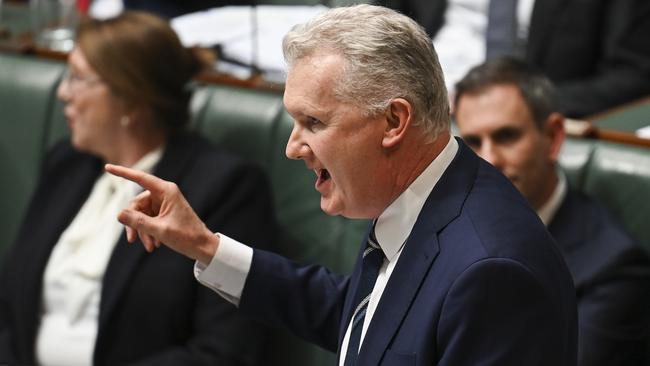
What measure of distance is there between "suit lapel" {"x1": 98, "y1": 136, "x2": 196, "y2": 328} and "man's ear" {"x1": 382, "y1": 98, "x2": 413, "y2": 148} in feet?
3.16

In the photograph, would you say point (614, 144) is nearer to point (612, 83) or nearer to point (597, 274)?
point (597, 274)

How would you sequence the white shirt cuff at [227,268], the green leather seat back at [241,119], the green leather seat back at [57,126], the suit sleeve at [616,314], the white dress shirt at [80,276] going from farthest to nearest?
the green leather seat back at [57,126], the green leather seat back at [241,119], the white dress shirt at [80,276], the suit sleeve at [616,314], the white shirt cuff at [227,268]

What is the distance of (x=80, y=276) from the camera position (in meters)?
2.12

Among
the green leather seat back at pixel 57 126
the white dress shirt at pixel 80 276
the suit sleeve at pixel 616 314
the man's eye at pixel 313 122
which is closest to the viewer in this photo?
the man's eye at pixel 313 122

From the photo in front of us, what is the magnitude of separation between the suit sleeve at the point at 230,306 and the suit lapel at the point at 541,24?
82cm

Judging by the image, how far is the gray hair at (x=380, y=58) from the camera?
1143mm

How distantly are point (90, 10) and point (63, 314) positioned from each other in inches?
45.4

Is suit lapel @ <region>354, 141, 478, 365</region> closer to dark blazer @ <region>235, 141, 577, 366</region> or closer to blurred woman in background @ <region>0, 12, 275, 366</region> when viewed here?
dark blazer @ <region>235, 141, 577, 366</region>

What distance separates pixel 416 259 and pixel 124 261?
0.99 meters

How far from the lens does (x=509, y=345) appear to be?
3.52ft

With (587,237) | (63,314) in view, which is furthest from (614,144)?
(63,314)

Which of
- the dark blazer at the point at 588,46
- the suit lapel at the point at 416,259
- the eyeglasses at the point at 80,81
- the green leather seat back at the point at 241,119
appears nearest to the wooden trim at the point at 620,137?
the dark blazer at the point at 588,46

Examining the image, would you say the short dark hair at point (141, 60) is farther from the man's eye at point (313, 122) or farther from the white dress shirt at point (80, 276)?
the man's eye at point (313, 122)

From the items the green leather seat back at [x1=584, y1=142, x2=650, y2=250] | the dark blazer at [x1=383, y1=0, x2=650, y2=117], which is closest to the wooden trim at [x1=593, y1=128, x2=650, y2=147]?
the green leather seat back at [x1=584, y1=142, x2=650, y2=250]
